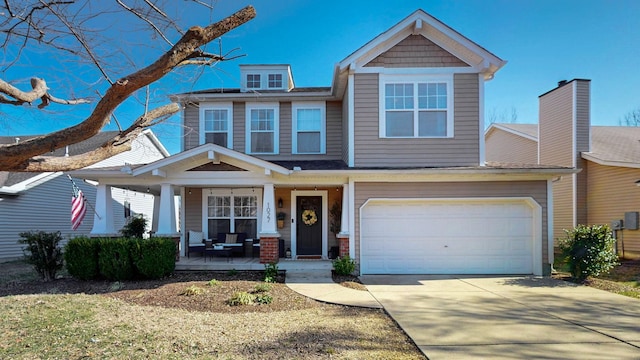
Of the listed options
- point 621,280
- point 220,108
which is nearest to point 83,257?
point 220,108

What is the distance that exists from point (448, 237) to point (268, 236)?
4.89 metres

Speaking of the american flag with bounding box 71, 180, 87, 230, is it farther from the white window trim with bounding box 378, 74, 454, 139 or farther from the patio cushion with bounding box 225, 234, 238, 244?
the white window trim with bounding box 378, 74, 454, 139

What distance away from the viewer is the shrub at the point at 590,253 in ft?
29.8

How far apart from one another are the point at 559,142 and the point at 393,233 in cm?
998

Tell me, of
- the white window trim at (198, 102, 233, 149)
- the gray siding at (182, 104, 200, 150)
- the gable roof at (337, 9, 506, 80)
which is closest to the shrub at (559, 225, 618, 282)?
the gable roof at (337, 9, 506, 80)

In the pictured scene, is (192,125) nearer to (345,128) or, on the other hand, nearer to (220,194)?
(220,194)

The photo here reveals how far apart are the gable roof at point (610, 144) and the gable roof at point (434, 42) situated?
6.82m

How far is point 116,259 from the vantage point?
8867mm

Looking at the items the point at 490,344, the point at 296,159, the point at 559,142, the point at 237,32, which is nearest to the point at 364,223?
the point at 296,159

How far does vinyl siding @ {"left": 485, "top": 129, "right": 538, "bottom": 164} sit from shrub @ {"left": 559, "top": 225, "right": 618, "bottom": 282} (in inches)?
361

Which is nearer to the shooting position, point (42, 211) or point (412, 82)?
point (412, 82)

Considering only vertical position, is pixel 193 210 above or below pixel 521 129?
below

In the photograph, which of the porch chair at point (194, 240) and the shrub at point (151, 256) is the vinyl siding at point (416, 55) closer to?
the porch chair at point (194, 240)

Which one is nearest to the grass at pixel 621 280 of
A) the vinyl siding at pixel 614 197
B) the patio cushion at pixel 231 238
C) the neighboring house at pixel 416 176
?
the neighboring house at pixel 416 176
